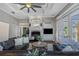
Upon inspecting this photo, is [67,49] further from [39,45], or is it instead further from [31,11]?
[31,11]

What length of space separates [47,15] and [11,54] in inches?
49.5

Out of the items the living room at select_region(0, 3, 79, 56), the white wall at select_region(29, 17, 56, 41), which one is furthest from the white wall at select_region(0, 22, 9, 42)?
the white wall at select_region(29, 17, 56, 41)

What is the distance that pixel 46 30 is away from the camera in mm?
3355

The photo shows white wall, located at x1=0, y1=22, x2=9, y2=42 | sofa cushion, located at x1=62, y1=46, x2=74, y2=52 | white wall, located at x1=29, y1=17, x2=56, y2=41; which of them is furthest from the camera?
white wall, located at x1=29, y1=17, x2=56, y2=41

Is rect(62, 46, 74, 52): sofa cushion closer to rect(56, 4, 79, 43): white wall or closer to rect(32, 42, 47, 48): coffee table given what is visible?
rect(56, 4, 79, 43): white wall

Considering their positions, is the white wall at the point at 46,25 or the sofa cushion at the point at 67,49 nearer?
the sofa cushion at the point at 67,49

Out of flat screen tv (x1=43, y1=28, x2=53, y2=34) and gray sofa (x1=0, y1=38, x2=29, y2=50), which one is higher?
flat screen tv (x1=43, y1=28, x2=53, y2=34)

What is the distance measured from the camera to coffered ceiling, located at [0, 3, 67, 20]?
3035 millimetres

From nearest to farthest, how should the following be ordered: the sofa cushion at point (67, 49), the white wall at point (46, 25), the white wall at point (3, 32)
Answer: the sofa cushion at point (67, 49) < the white wall at point (3, 32) < the white wall at point (46, 25)

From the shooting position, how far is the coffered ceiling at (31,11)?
3035 millimetres

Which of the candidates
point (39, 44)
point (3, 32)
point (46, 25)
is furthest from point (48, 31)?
point (3, 32)

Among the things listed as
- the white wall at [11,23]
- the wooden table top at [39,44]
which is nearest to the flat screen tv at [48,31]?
the wooden table top at [39,44]

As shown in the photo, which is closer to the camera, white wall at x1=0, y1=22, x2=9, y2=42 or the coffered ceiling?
the coffered ceiling

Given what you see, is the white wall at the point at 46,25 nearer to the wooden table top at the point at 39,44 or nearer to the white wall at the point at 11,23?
the wooden table top at the point at 39,44
